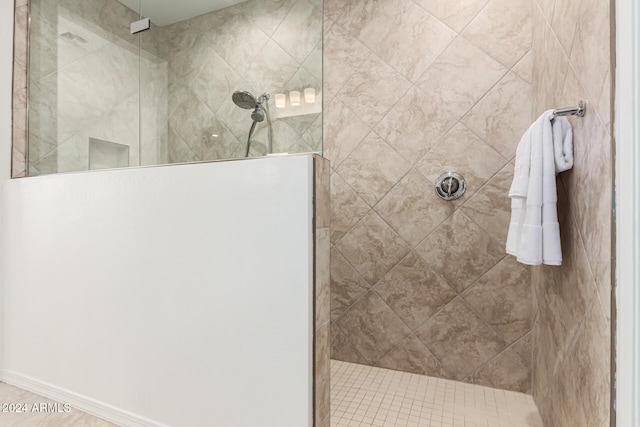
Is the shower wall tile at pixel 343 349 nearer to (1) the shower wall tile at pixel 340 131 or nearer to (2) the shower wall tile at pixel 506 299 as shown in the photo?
(2) the shower wall tile at pixel 506 299

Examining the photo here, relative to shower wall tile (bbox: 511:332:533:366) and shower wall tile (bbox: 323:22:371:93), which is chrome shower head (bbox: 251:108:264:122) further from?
shower wall tile (bbox: 511:332:533:366)

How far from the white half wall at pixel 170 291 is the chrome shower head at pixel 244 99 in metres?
0.25

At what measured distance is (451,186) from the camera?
1887mm

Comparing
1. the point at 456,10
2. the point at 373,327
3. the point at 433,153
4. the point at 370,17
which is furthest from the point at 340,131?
the point at 373,327

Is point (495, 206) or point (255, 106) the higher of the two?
point (255, 106)

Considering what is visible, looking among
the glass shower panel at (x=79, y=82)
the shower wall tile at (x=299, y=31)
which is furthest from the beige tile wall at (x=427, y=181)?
the glass shower panel at (x=79, y=82)

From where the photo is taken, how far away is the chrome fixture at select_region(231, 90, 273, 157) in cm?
128

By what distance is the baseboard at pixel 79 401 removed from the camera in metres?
1.46

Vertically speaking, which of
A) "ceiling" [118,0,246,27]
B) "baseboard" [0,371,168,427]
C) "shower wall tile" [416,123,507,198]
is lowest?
"baseboard" [0,371,168,427]

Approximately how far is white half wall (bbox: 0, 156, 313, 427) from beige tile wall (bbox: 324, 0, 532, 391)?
1030 mm

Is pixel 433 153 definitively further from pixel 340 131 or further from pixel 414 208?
pixel 340 131

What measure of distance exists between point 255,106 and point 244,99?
54 mm

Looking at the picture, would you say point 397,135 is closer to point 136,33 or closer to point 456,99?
point 456,99

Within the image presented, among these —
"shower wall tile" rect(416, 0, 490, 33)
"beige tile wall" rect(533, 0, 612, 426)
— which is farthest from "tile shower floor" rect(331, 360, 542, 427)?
"shower wall tile" rect(416, 0, 490, 33)
